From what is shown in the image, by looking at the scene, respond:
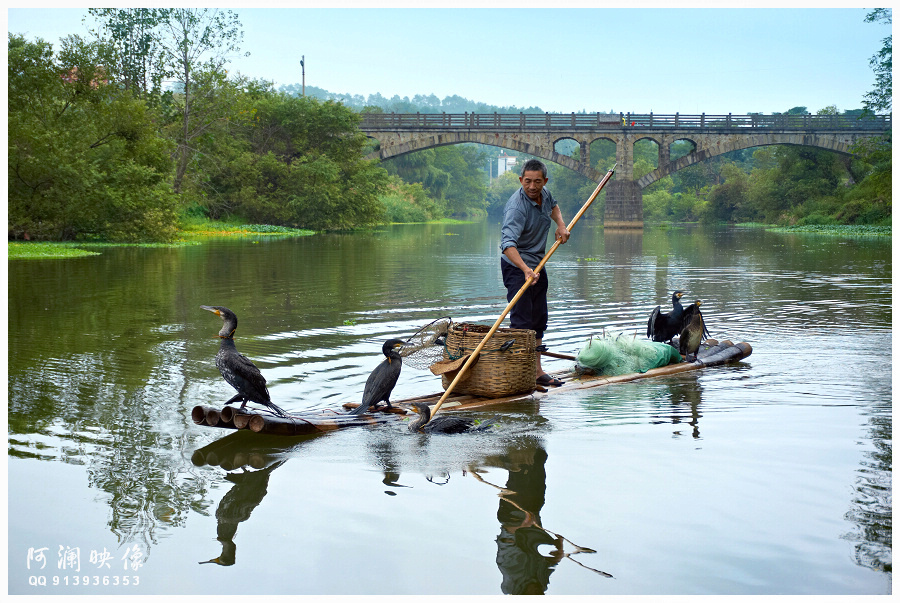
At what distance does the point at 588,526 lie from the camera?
430 centimetres

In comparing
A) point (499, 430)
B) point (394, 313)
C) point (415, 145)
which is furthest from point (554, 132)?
point (499, 430)

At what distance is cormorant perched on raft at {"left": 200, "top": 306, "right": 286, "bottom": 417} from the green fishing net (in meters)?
3.15

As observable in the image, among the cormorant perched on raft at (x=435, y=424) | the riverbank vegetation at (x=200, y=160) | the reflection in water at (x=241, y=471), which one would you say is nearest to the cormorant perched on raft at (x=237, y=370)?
the reflection in water at (x=241, y=471)

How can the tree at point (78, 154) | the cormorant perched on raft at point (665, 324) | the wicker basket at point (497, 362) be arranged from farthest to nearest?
the tree at point (78, 154) → the cormorant perched on raft at point (665, 324) → the wicker basket at point (497, 362)

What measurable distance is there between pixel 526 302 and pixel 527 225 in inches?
24.8

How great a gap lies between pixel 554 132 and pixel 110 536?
197 feet

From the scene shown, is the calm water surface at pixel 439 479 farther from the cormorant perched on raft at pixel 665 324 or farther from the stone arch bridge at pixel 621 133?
the stone arch bridge at pixel 621 133

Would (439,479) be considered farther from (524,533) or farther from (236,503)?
(236,503)

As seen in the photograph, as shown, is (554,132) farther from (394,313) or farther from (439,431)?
(439,431)

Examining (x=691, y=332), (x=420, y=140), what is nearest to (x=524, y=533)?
(x=691, y=332)

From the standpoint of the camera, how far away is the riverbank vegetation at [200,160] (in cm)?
2780

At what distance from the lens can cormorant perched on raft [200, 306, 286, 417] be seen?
5.45m

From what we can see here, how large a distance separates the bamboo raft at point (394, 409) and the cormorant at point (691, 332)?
5.4 inches

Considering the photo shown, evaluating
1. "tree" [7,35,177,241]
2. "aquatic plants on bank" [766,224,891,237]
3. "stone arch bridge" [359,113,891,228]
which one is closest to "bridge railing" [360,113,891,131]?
"stone arch bridge" [359,113,891,228]
